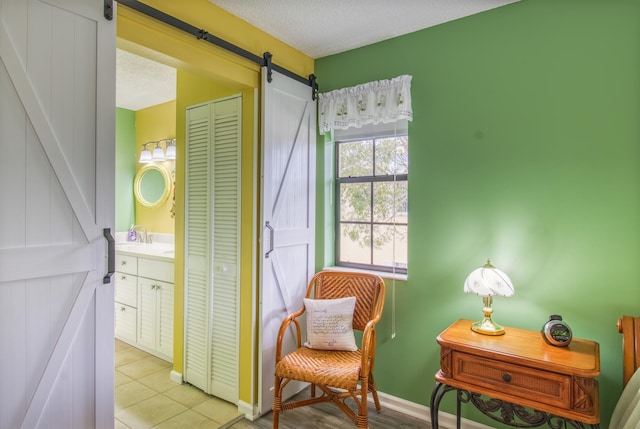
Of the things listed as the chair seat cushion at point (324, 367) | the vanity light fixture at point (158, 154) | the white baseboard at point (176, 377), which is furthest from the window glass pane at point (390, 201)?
the vanity light fixture at point (158, 154)

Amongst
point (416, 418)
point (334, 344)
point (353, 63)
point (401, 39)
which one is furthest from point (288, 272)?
point (401, 39)

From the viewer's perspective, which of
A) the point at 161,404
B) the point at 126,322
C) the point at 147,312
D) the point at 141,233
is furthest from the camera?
the point at 141,233

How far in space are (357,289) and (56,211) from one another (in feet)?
5.91

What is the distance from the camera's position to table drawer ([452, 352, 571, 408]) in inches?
64.7

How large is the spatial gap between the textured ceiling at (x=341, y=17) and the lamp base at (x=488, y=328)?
185 cm

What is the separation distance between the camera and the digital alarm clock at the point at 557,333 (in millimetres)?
1801

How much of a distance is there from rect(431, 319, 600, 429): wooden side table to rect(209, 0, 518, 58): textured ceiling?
1903 mm

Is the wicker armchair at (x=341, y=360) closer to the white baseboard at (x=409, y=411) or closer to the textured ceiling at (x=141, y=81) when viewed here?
the white baseboard at (x=409, y=411)

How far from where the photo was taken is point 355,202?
9.48ft

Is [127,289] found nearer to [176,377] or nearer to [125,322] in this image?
[125,322]

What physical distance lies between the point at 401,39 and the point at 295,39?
2.45 ft

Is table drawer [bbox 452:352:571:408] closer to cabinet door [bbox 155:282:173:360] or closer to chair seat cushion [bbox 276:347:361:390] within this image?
chair seat cushion [bbox 276:347:361:390]

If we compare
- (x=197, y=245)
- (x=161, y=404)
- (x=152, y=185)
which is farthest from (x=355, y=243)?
(x=152, y=185)

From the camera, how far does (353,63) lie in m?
2.79
